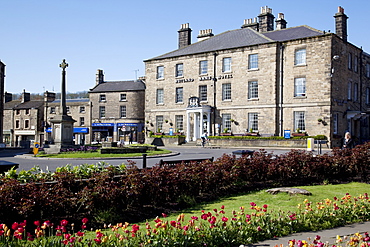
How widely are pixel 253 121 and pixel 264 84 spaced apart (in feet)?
13.1

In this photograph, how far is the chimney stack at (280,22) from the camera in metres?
43.2

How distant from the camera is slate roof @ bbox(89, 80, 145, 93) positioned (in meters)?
57.2

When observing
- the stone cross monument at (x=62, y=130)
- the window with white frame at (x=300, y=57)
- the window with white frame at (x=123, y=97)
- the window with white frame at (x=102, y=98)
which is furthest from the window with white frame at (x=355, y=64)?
the window with white frame at (x=102, y=98)

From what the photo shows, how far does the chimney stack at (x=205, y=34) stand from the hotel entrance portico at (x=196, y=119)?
10210 mm

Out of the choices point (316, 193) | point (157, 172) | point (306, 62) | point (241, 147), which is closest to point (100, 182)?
point (157, 172)

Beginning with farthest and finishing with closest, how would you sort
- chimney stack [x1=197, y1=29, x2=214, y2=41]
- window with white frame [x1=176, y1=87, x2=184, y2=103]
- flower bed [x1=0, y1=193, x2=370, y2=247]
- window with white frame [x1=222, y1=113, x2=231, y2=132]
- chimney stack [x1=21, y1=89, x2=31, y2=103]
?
chimney stack [x1=21, y1=89, x2=31, y2=103] < chimney stack [x1=197, y1=29, x2=214, y2=41] < window with white frame [x1=176, y1=87, x2=184, y2=103] < window with white frame [x1=222, y1=113, x2=231, y2=132] < flower bed [x1=0, y1=193, x2=370, y2=247]

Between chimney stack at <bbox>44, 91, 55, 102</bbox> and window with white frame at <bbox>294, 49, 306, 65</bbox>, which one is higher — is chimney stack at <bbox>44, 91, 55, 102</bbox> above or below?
below

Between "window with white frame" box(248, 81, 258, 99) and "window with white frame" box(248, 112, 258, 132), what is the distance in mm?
1816

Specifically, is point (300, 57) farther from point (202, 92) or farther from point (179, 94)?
point (179, 94)

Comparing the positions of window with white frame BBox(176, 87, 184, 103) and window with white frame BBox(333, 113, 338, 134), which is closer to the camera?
window with white frame BBox(333, 113, 338, 134)

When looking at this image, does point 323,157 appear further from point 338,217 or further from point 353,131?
point 353,131

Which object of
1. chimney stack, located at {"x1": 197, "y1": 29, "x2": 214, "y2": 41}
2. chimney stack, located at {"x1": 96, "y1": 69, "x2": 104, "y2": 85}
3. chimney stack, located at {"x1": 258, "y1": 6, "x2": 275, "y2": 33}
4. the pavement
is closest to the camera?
the pavement

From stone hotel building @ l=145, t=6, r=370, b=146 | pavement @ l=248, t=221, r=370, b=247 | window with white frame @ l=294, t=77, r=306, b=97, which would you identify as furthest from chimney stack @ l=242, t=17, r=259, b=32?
pavement @ l=248, t=221, r=370, b=247

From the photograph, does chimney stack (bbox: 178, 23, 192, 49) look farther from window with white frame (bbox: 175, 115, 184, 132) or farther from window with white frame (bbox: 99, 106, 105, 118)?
window with white frame (bbox: 99, 106, 105, 118)
